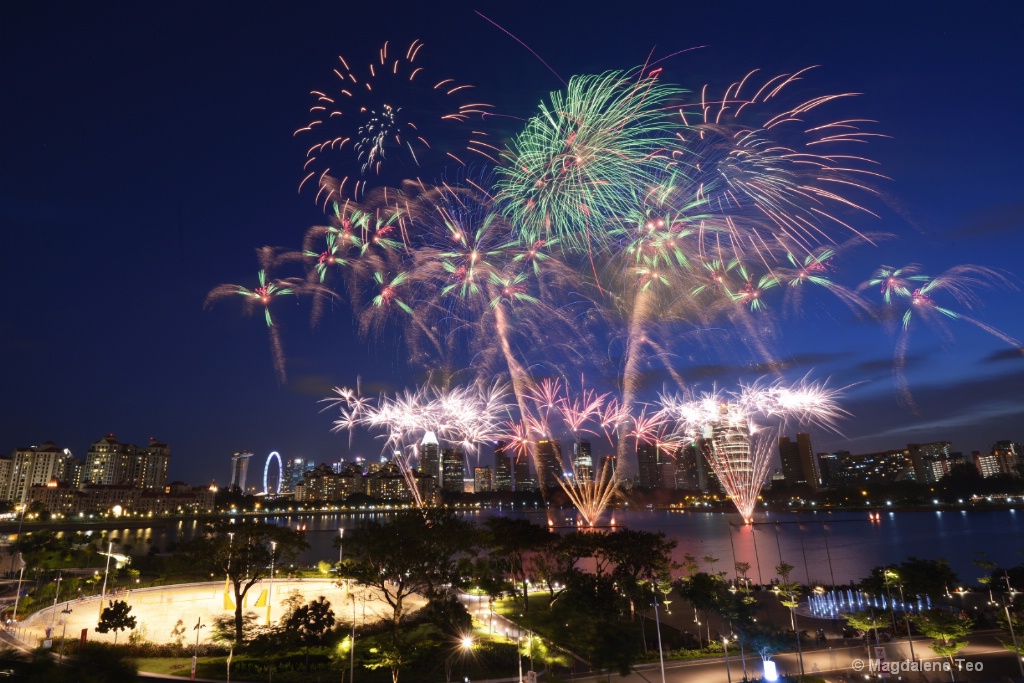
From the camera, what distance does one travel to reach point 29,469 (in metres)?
136

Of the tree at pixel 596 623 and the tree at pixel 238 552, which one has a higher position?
the tree at pixel 238 552

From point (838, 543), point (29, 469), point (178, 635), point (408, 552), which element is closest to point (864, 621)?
point (408, 552)

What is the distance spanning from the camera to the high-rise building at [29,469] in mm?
133625

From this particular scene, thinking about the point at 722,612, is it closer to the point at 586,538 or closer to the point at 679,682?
the point at 679,682

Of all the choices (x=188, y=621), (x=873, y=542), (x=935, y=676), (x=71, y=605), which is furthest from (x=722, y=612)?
(x=873, y=542)

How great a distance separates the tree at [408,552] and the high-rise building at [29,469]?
146 meters

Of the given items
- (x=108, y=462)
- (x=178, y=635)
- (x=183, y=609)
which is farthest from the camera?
(x=108, y=462)

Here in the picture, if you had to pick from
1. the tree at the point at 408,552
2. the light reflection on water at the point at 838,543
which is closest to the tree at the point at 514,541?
the tree at the point at 408,552

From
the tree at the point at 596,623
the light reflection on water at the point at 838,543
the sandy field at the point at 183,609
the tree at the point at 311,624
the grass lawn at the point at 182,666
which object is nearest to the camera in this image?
the tree at the point at 596,623

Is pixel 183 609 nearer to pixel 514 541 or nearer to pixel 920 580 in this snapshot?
pixel 514 541

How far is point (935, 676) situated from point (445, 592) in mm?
17491

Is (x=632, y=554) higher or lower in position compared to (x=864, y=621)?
higher

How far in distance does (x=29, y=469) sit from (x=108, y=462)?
18860 millimetres

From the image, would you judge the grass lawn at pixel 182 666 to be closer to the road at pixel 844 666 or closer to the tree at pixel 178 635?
the tree at pixel 178 635
